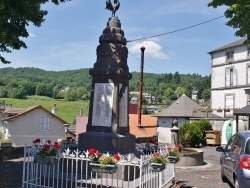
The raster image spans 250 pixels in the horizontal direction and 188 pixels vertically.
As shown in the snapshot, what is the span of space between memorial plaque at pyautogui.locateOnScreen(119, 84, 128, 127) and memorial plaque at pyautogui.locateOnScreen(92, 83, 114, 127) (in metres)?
0.39

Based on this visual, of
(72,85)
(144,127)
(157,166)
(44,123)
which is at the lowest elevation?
(44,123)

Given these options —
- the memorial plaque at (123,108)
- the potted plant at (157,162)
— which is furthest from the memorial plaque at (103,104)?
the potted plant at (157,162)

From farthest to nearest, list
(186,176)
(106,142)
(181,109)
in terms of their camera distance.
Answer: (181,109), (186,176), (106,142)

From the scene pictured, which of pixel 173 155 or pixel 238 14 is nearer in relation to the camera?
pixel 173 155

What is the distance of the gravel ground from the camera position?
9420mm

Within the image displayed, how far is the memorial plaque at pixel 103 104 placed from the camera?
9.64m

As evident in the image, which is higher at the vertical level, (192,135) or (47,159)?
(47,159)

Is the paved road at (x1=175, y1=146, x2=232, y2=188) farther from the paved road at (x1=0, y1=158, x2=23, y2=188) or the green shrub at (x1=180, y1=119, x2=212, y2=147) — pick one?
the green shrub at (x1=180, y1=119, x2=212, y2=147)

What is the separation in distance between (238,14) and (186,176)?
6.46m

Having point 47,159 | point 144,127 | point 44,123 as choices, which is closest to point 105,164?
point 47,159

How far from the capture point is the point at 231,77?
42938 millimetres

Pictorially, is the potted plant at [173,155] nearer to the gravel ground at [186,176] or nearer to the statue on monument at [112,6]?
the gravel ground at [186,176]

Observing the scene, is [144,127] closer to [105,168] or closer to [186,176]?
[186,176]

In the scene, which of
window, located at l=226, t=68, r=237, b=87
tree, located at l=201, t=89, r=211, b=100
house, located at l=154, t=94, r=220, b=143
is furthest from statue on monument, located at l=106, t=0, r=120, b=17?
tree, located at l=201, t=89, r=211, b=100
